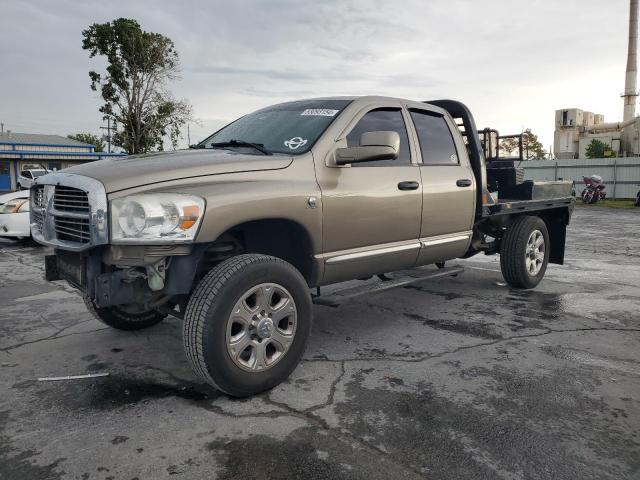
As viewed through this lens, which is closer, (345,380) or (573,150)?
(345,380)

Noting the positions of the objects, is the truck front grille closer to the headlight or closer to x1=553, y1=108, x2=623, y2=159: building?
the headlight

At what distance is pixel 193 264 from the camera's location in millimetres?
3031

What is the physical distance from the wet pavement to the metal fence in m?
21.4

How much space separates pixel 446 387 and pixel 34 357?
9.69 ft

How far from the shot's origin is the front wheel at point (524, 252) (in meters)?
5.78

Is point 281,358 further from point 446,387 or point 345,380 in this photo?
point 446,387

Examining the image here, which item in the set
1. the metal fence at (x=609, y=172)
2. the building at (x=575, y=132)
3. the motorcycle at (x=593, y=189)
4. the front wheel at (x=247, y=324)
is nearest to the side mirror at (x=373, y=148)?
the front wheel at (x=247, y=324)

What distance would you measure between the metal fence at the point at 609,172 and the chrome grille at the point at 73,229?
23.3 metres

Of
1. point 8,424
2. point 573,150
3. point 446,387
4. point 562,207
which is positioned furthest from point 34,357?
point 573,150

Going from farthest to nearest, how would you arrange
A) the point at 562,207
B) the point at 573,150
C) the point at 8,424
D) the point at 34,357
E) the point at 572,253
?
1. the point at 573,150
2. the point at 572,253
3. the point at 562,207
4. the point at 34,357
5. the point at 8,424

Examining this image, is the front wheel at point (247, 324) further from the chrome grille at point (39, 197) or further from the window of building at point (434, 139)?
the window of building at point (434, 139)

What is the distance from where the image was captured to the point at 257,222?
339cm

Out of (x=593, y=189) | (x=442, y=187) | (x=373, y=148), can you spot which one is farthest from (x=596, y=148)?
(x=373, y=148)

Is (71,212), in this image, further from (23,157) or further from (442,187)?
(23,157)
